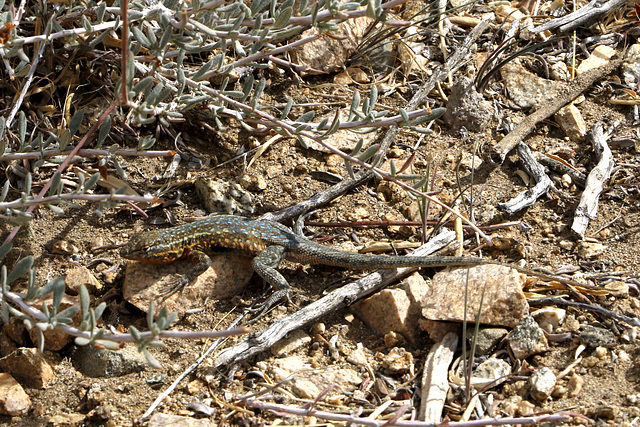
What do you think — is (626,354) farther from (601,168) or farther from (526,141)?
(526,141)

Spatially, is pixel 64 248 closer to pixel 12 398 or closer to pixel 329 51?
pixel 12 398

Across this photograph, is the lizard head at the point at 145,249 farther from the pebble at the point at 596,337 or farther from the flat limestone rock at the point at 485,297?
the pebble at the point at 596,337

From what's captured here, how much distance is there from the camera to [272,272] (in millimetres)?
4285

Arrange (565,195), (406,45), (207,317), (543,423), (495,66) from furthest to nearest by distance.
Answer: (406,45) → (495,66) → (565,195) → (207,317) → (543,423)

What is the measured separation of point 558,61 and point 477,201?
1.92m

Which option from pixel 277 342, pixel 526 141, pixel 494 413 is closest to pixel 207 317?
pixel 277 342

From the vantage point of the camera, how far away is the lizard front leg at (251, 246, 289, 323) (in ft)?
13.7

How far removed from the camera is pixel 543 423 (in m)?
3.21

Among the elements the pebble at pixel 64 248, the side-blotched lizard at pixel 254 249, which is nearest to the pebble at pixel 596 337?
the side-blotched lizard at pixel 254 249

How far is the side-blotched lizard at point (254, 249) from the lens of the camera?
13.8 feet

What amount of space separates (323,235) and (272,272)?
2.09ft

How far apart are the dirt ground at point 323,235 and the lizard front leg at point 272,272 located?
0.08 m

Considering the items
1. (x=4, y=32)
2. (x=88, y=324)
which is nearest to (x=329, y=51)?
(x=4, y=32)

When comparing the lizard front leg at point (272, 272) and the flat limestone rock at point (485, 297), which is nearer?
the flat limestone rock at point (485, 297)
